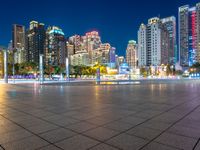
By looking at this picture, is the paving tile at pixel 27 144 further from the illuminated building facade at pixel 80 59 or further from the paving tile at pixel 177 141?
the illuminated building facade at pixel 80 59

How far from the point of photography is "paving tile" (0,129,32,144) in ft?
Answer: 13.5

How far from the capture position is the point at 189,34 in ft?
601

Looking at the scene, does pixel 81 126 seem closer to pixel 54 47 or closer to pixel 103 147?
pixel 103 147

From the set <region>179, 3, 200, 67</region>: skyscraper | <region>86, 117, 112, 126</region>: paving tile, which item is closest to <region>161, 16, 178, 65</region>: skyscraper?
<region>179, 3, 200, 67</region>: skyscraper

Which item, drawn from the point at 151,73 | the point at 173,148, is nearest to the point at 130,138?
the point at 173,148

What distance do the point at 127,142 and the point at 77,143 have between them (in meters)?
1.08

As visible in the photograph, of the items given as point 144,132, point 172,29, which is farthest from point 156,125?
point 172,29

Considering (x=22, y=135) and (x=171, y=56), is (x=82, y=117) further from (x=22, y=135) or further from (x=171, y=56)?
(x=171, y=56)

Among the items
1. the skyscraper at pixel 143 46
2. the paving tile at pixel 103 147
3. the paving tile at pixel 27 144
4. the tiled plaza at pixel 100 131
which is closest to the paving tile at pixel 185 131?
the tiled plaza at pixel 100 131

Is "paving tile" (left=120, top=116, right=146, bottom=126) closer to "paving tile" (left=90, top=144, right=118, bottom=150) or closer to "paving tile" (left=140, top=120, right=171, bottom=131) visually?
"paving tile" (left=140, top=120, right=171, bottom=131)

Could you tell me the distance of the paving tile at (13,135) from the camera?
4.12 metres

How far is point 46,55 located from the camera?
173 m

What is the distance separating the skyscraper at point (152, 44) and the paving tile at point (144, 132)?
14554 centimetres

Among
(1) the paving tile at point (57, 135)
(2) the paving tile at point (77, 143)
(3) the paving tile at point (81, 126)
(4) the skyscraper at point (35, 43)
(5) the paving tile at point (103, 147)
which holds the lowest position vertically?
(5) the paving tile at point (103, 147)
